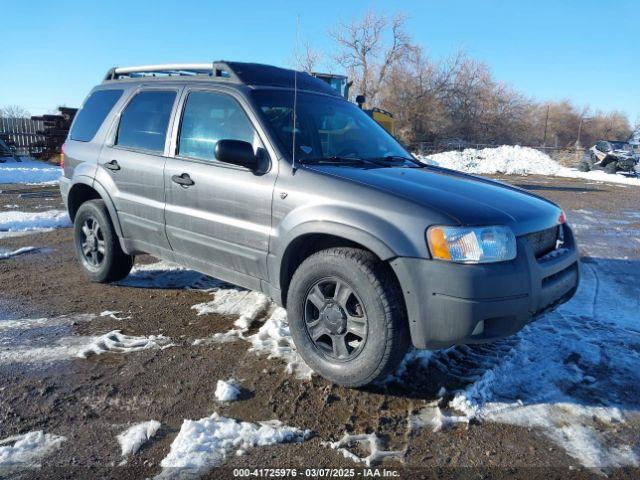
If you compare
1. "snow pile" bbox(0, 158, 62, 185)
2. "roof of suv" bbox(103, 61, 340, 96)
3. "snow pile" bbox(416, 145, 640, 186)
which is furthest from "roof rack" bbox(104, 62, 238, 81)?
"snow pile" bbox(416, 145, 640, 186)

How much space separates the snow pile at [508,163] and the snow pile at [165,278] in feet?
63.8

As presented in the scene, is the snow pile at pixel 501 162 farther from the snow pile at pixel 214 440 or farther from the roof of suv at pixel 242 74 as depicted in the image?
the snow pile at pixel 214 440

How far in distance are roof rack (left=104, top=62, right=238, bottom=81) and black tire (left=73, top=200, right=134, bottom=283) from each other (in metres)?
1.36

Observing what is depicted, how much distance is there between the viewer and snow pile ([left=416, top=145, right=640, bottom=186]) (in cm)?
2519

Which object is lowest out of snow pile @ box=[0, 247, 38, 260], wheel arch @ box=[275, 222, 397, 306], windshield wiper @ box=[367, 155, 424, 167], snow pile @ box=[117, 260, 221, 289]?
snow pile @ box=[117, 260, 221, 289]

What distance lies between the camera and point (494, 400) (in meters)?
3.04

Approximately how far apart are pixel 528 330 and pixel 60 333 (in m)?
3.67

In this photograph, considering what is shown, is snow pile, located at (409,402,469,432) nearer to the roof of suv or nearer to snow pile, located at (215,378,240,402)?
snow pile, located at (215,378,240,402)

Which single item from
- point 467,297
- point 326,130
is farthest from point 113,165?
point 467,297

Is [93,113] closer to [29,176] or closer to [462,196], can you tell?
[462,196]

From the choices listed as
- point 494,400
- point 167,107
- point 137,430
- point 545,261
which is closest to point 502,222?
point 545,261

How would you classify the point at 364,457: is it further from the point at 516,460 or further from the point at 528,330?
the point at 528,330

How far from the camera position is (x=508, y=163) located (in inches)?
1046

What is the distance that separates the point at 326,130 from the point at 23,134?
24156 millimetres
